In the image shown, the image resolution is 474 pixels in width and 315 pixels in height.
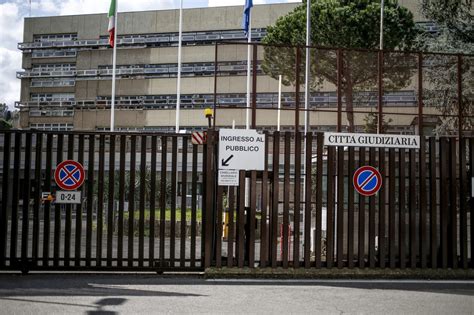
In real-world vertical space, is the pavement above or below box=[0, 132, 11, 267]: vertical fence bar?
below

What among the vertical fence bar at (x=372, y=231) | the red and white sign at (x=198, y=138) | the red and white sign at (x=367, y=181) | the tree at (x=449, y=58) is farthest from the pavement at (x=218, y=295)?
the tree at (x=449, y=58)

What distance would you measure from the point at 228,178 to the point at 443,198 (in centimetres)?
503

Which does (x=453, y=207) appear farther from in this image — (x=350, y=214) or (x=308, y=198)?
(x=308, y=198)

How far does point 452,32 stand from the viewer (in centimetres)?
2780

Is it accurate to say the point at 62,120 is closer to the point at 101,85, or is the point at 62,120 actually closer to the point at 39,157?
the point at 101,85

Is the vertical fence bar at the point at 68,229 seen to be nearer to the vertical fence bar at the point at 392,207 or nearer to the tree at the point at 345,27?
the vertical fence bar at the point at 392,207

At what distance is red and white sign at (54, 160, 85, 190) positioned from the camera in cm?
1247

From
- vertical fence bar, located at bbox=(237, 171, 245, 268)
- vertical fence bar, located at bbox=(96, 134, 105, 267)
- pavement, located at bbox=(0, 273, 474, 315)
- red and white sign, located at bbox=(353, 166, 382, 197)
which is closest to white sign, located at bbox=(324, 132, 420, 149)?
red and white sign, located at bbox=(353, 166, 382, 197)

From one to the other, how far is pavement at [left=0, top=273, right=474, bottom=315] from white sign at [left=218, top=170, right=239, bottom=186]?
210 centimetres

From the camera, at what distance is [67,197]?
12445 mm

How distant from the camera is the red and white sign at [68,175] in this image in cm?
1247

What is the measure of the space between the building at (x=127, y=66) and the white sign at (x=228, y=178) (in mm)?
42681

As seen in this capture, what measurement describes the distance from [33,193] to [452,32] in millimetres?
22340

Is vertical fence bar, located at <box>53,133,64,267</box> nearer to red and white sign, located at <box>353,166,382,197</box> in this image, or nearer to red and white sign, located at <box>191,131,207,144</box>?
red and white sign, located at <box>191,131,207,144</box>
